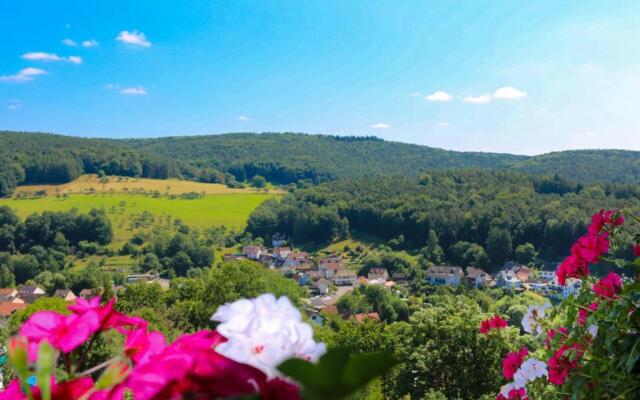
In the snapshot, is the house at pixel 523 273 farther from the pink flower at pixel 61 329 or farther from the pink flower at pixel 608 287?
the pink flower at pixel 61 329

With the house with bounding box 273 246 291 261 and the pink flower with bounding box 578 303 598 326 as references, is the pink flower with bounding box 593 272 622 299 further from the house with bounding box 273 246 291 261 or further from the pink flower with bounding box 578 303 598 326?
the house with bounding box 273 246 291 261

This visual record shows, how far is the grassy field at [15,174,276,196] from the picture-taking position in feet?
315

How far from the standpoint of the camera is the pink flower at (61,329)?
2.61 ft

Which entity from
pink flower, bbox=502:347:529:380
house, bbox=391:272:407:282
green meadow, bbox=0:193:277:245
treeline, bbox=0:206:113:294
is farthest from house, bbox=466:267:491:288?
pink flower, bbox=502:347:529:380

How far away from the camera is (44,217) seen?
7044 cm

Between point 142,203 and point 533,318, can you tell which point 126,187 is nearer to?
point 142,203

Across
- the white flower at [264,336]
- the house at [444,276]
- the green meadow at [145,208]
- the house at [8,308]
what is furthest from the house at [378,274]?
the white flower at [264,336]

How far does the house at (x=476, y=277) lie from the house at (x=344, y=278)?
12345 millimetres

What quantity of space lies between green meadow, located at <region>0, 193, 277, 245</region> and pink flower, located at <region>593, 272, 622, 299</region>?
76214 mm

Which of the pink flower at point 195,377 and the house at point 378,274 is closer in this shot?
the pink flower at point 195,377

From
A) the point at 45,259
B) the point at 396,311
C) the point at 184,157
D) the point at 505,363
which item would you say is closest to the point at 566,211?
the point at 396,311

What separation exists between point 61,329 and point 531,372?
7.70 feet

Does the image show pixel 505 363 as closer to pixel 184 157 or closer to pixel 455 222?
A: pixel 455 222

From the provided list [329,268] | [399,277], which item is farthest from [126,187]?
[399,277]
